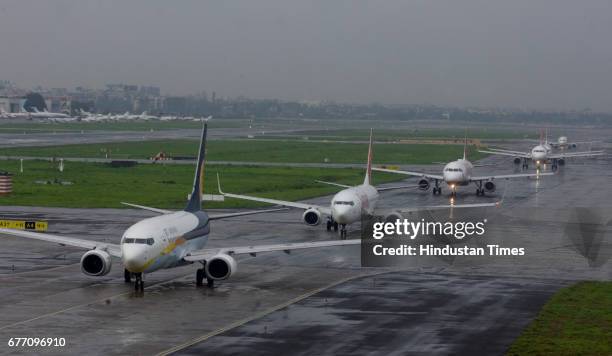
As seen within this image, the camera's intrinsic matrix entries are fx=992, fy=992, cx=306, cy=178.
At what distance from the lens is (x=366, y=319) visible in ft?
145

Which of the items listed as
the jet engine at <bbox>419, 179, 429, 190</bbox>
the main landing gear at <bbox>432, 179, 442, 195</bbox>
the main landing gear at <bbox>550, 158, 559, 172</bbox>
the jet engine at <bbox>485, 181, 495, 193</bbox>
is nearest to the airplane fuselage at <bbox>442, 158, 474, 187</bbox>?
the main landing gear at <bbox>432, 179, 442, 195</bbox>

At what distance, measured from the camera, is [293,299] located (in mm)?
49312

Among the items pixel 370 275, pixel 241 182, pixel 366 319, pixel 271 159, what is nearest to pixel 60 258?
pixel 370 275

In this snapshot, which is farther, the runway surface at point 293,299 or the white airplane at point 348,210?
the white airplane at point 348,210

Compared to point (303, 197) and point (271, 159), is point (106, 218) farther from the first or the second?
point (271, 159)

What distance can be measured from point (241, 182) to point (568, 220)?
45096 mm

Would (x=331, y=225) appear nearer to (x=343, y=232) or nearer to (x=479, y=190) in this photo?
(x=343, y=232)

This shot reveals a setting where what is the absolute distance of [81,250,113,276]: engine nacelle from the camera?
50.6 meters

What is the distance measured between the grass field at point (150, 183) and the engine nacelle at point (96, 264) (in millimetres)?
39857

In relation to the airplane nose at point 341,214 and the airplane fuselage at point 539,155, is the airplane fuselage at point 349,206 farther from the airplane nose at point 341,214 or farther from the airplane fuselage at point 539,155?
the airplane fuselage at point 539,155

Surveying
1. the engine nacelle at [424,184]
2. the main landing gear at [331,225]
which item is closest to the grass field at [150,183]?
the engine nacelle at [424,184]

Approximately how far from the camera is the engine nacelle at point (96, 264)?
166 feet

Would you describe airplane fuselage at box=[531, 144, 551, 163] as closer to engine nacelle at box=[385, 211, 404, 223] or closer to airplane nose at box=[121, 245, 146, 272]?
engine nacelle at box=[385, 211, 404, 223]

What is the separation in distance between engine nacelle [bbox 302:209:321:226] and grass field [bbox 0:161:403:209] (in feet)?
56.6
